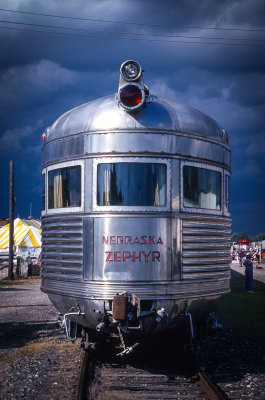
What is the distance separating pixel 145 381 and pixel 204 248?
6.45 ft

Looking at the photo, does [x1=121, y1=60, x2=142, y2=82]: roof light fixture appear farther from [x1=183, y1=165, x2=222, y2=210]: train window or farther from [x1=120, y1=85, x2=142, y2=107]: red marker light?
[x1=183, y1=165, x2=222, y2=210]: train window

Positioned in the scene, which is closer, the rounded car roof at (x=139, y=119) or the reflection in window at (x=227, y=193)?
the rounded car roof at (x=139, y=119)

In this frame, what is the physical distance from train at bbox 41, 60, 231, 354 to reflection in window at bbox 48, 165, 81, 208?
2cm

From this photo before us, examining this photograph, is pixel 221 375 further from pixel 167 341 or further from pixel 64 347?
pixel 64 347

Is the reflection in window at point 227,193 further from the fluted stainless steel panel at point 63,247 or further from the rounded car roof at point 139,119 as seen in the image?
the fluted stainless steel panel at point 63,247

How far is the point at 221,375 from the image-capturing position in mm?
6379

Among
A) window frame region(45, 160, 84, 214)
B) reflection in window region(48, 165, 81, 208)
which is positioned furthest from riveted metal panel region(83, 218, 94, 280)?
reflection in window region(48, 165, 81, 208)

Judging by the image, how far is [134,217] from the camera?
5.77m

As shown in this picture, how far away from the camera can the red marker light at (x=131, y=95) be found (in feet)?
19.6

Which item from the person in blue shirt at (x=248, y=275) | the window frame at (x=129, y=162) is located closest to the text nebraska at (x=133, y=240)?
the window frame at (x=129, y=162)

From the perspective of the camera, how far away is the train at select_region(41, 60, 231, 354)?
572 centimetres

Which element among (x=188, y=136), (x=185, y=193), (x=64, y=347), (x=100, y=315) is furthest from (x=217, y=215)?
(x=64, y=347)

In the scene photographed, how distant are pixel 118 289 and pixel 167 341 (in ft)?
9.46

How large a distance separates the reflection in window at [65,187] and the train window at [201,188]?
1490 millimetres
